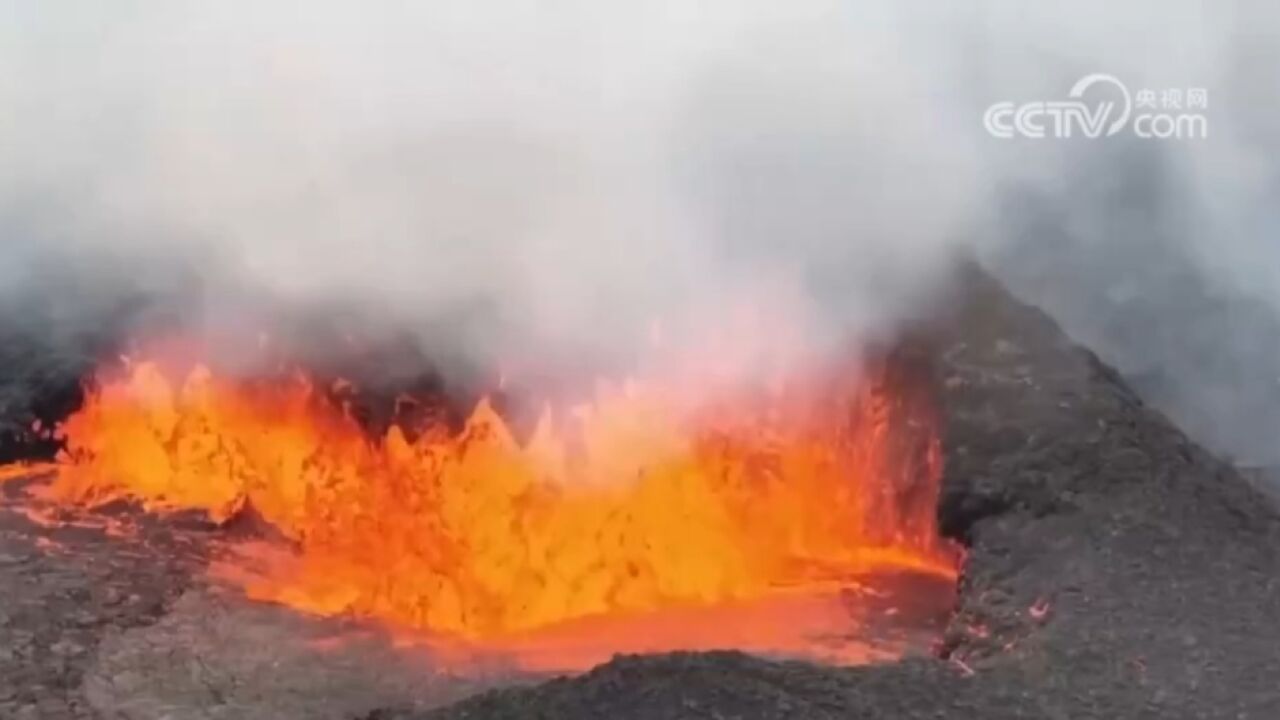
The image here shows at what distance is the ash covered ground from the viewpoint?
4156 mm

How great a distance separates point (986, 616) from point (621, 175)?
3.21 metres

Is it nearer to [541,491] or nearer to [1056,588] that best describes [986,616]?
[1056,588]

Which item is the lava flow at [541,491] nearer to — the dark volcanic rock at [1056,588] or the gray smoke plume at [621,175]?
the dark volcanic rock at [1056,588]

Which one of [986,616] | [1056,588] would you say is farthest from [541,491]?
[1056,588]

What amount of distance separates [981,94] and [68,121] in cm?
513

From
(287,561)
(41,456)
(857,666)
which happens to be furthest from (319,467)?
(857,666)

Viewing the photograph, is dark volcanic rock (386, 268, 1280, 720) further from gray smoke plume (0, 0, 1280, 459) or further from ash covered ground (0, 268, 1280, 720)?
gray smoke plume (0, 0, 1280, 459)

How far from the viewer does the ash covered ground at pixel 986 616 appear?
416cm

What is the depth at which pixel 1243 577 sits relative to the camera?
15.9 ft

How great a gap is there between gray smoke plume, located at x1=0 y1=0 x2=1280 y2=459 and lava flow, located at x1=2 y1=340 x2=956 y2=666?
0.44 m

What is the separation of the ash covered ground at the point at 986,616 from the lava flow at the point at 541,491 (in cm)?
31

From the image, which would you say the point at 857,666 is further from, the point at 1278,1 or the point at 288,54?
the point at 1278,1

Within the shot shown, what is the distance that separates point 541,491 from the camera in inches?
232

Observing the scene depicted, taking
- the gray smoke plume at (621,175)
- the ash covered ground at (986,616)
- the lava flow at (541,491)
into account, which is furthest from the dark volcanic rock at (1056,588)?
the gray smoke plume at (621,175)
